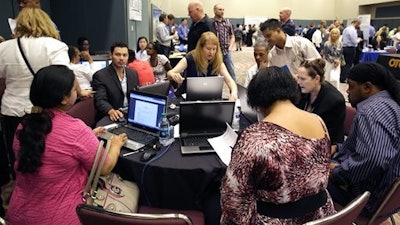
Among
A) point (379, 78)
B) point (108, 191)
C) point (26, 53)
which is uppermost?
point (26, 53)

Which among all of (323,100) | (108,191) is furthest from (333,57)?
(108,191)

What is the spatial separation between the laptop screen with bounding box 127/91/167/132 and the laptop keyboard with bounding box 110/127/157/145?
0.07m

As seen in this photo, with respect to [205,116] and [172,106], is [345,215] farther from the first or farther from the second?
[172,106]

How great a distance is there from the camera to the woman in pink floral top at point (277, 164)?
124 centimetres

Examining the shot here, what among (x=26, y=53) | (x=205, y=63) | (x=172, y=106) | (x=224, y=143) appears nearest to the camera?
(x=224, y=143)

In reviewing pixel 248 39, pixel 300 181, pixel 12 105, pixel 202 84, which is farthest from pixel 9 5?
pixel 248 39

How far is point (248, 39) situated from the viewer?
2119 centimetres

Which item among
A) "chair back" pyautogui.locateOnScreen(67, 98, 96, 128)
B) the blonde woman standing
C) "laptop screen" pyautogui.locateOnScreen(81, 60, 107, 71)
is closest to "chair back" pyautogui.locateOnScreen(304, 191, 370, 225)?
"chair back" pyautogui.locateOnScreen(67, 98, 96, 128)

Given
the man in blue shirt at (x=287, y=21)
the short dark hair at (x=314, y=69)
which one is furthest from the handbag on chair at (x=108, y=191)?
the man in blue shirt at (x=287, y=21)

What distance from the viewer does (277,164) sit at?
4.04ft

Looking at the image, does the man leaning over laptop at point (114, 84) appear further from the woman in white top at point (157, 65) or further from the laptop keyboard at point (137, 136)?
the woman in white top at point (157, 65)

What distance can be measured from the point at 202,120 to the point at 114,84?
115cm

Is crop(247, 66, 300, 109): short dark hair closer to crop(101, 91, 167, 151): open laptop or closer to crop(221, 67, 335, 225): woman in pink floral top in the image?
crop(221, 67, 335, 225): woman in pink floral top

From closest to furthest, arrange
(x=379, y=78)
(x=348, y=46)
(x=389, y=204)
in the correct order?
(x=389, y=204)
(x=379, y=78)
(x=348, y=46)
